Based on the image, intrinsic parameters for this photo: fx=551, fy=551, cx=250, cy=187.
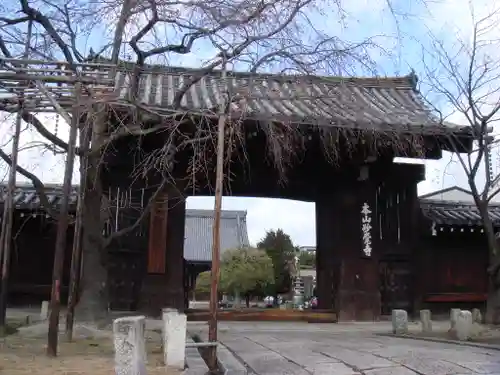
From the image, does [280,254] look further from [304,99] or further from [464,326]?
[304,99]

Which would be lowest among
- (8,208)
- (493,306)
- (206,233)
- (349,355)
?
(349,355)

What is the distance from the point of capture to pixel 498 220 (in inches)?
654

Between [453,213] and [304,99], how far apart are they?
9.56 metres

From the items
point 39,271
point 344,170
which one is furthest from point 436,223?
point 39,271

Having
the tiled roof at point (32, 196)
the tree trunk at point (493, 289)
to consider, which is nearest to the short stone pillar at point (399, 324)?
the tree trunk at point (493, 289)

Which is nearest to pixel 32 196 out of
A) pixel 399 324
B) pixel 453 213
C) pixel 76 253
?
pixel 76 253

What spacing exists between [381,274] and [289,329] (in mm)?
3594

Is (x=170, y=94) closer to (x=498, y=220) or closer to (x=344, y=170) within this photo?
(x=344, y=170)

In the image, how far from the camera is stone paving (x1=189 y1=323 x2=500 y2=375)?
6.82m

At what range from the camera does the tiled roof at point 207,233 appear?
35.0m

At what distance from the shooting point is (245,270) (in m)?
36.1

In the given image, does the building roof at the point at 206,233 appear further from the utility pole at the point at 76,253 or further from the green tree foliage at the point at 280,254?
the utility pole at the point at 76,253

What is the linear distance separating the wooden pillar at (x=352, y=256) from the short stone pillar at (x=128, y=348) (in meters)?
9.80

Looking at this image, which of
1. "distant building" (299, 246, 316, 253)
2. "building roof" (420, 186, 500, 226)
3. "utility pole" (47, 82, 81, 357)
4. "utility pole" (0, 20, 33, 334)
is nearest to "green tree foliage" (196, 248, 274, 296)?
"distant building" (299, 246, 316, 253)
